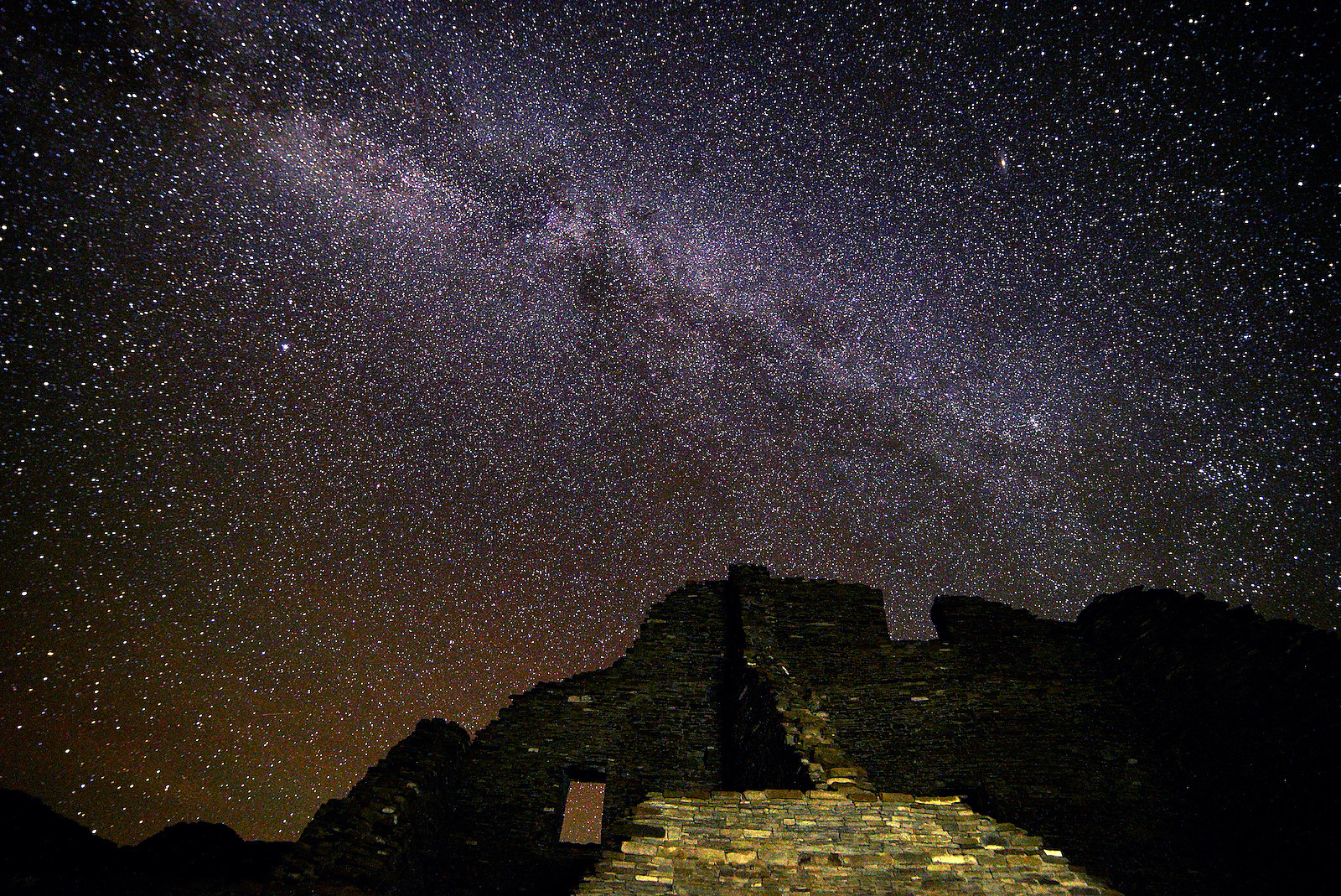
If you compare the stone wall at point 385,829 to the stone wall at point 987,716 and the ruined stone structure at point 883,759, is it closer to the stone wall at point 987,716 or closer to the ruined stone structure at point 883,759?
the ruined stone structure at point 883,759

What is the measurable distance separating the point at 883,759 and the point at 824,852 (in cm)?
565

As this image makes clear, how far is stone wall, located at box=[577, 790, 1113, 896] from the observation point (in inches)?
145

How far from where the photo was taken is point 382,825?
6.76 meters

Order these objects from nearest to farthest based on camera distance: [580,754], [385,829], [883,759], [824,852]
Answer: [824,852]
[385,829]
[883,759]
[580,754]

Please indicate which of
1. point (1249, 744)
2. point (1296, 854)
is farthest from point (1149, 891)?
point (1249, 744)

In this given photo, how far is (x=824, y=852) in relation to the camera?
398 centimetres

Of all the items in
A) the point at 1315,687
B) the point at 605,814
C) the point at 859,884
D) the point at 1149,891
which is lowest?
the point at 1149,891

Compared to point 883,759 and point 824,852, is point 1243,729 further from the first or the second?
point 824,852

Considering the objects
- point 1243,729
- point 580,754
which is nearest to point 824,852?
point 580,754

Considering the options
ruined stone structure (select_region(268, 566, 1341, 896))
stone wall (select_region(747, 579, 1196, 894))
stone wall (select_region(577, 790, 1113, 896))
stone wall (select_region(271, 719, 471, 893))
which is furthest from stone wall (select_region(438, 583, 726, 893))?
stone wall (select_region(577, 790, 1113, 896))

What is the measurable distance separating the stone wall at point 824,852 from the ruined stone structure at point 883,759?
0.02 m

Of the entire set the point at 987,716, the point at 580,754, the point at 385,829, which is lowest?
the point at 385,829

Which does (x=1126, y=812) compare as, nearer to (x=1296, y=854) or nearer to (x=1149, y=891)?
(x=1149, y=891)

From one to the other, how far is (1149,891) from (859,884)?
254 inches
